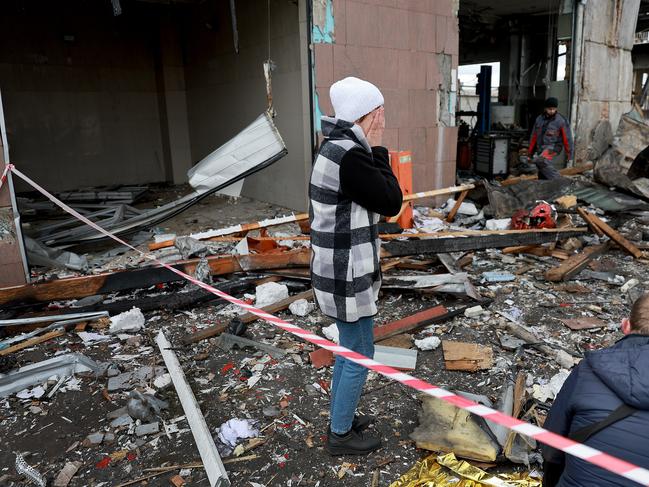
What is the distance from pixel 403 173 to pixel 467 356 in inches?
148

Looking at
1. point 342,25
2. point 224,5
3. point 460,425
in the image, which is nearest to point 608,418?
point 460,425

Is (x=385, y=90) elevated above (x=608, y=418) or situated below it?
above

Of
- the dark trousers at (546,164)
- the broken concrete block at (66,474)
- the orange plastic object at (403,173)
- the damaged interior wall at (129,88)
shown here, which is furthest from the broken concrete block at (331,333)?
the dark trousers at (546,164)

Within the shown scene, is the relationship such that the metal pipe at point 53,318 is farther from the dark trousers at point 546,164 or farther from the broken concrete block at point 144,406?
the dark trousers at point 546,164

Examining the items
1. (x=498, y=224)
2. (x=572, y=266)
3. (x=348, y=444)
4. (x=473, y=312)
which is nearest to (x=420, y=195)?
(x=498, y=224)

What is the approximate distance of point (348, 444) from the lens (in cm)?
271

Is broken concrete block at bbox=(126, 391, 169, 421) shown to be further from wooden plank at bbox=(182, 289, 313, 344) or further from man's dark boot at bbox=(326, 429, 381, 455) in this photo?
man's dark boot at bbox=(326, 429, 381, 455)

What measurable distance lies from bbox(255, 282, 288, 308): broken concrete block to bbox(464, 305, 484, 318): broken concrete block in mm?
1709

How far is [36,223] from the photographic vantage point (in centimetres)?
765

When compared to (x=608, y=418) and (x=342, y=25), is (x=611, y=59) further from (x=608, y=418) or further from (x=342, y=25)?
(x=608, y=418)

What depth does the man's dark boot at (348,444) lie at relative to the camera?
2.70m

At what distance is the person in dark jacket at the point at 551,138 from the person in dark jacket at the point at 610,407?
7750 millimetres

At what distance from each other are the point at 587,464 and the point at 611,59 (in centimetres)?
1277

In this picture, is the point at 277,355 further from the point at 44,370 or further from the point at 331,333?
the point at 44,370
